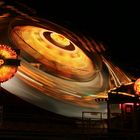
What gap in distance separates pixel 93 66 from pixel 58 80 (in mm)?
2184

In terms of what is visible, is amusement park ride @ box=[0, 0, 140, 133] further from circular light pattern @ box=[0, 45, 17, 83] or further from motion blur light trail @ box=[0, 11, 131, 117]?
circular light pattern @ box=[0, 45, 17, 83]

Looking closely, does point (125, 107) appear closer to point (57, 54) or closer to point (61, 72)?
point (61, 72)

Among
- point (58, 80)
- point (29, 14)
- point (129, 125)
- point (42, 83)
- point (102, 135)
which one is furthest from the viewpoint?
point (58, 80)

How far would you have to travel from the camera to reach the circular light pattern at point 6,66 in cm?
1186

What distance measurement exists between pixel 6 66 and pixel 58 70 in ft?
21.3

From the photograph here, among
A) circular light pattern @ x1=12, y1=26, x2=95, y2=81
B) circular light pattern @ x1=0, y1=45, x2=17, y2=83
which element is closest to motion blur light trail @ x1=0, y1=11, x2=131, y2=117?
circular light pattern @ x1=12, y1=26, x2=95, y2=81

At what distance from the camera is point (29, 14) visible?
1330 centimetres

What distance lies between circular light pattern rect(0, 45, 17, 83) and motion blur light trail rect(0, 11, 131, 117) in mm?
2794

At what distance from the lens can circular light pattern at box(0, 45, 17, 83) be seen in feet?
38.9

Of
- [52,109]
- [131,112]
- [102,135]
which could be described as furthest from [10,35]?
[102,135]

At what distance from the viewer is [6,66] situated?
1196 cm

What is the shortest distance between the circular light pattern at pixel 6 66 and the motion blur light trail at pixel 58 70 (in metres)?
2.79

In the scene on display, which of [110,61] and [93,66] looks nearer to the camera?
[110,61]

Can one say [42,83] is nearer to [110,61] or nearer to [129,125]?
[110,61]
